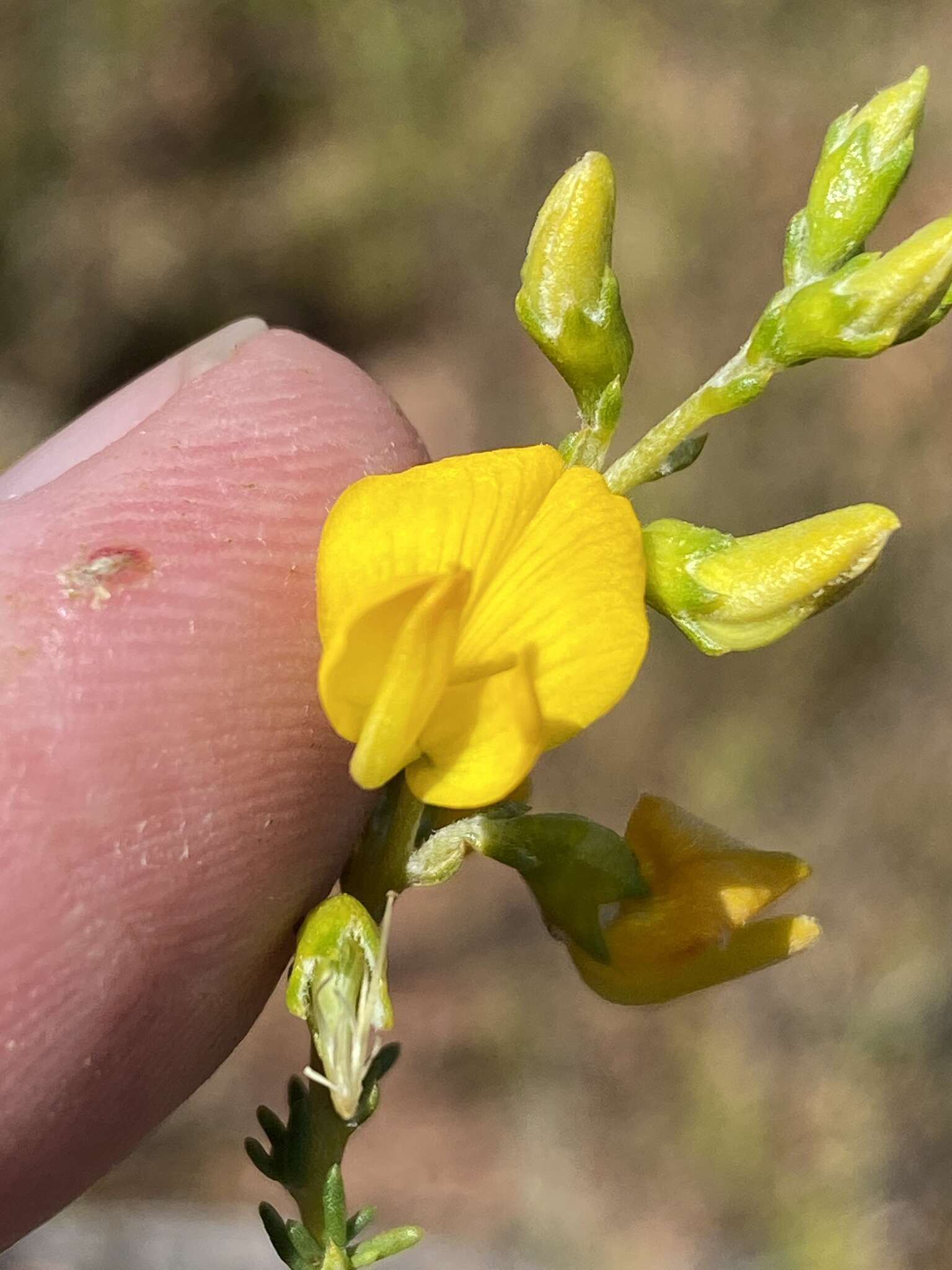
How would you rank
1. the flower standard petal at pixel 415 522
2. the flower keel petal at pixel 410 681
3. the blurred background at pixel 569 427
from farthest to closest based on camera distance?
the blurred background at pixel 569 427
the flower standard petal at pixel 415 522
the flower keel petal at pixel 410 681

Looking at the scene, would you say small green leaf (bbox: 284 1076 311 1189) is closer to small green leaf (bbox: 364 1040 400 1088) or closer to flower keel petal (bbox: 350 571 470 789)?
small green leaf (bbox: 364 1040 400 1088)

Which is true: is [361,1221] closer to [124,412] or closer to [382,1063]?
[382,1063]

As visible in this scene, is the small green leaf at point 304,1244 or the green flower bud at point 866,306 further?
the small green leaf at point 304,1244

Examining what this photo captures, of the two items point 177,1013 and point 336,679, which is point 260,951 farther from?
point 336,679

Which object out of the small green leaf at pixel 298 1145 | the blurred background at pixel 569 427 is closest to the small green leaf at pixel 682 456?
the small green leaf at pixel 298 1145

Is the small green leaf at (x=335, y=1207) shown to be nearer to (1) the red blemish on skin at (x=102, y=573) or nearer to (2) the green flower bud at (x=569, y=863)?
(2) the green flower bud at (x=569, y=863)

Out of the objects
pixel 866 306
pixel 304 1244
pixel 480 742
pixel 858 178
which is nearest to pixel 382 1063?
pixel 304 1244

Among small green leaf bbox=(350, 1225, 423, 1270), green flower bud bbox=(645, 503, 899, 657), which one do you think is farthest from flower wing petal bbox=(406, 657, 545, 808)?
small green leaf bbox=(350, 1225, 423, 1270)
